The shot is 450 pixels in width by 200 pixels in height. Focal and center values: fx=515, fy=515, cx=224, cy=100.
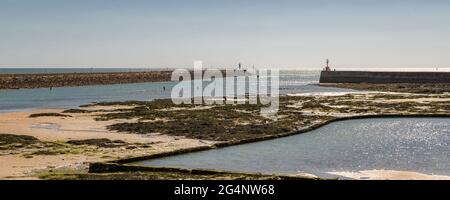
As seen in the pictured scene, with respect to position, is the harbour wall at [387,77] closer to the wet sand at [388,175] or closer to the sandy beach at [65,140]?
the sandy beach at [65,140]

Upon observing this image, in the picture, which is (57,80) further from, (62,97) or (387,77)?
(387,77)

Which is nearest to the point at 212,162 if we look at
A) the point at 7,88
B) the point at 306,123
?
the point at 306,123

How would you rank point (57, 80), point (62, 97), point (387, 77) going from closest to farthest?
point (62, 97) < point (387, 77) < point (57, 80)

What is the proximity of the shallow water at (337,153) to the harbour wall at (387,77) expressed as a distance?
7721 centimetres

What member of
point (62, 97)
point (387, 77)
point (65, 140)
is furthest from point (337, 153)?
point (387, 77)

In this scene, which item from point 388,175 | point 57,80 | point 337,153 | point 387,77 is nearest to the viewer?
point 388,175

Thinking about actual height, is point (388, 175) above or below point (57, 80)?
below

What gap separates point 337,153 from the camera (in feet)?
82.4

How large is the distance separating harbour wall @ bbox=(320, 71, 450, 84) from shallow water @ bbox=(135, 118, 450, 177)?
77.2 metres

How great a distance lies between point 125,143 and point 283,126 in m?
11.8

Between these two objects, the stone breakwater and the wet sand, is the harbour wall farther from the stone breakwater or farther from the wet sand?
the wet sand

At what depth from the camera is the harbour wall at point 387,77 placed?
10666 cm

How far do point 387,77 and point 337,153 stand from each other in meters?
95.6
